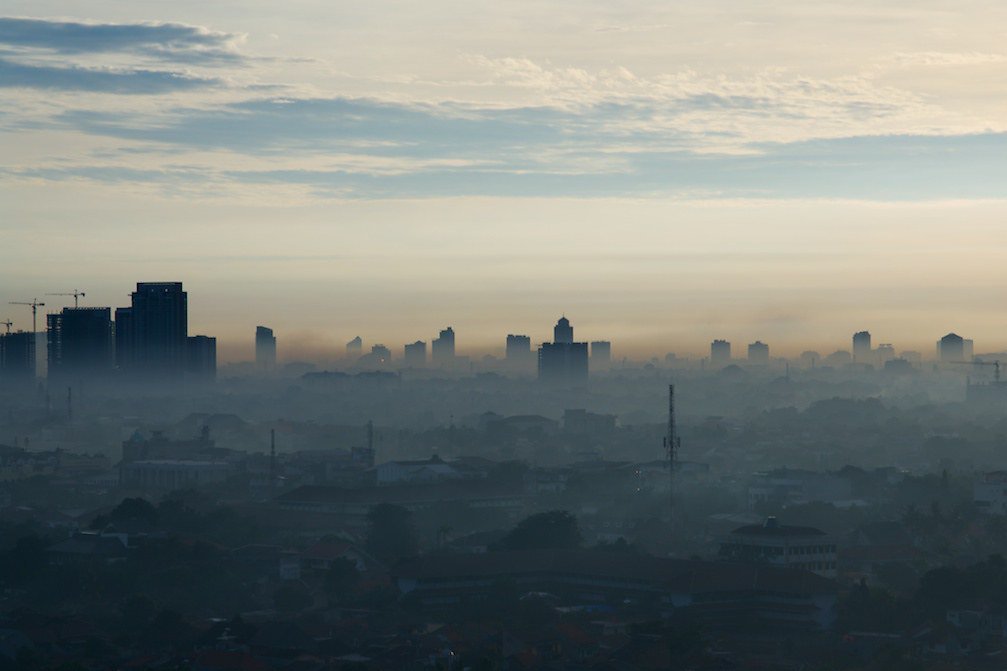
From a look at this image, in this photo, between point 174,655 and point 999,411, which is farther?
point 999,411

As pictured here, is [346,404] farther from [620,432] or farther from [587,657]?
[587,657]

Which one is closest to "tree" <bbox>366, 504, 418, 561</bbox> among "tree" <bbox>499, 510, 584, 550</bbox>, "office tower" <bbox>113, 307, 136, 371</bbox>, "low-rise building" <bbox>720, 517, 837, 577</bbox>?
"tree" <bbox>499, 510, 584, 550</bbox>

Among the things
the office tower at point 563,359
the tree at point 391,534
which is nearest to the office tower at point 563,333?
the office tower at point 563,359

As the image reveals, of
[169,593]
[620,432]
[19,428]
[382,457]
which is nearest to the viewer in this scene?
[169,593]

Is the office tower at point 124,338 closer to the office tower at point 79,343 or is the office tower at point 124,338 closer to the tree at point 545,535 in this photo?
the office tower at point 79,343

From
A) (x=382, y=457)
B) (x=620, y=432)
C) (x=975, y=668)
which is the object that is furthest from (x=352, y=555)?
(x=620, y=432)

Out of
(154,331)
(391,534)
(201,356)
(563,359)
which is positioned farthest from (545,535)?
(563,359)

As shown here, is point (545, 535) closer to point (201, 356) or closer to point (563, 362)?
point (201, 356)
